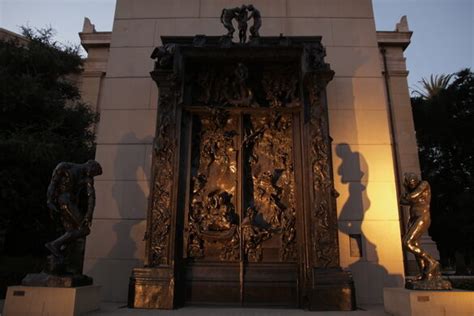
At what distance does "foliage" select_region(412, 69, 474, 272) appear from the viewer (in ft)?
68.8

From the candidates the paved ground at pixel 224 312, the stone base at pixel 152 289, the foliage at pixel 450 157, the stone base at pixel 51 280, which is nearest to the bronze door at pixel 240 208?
the paved ground at pixel 224 312

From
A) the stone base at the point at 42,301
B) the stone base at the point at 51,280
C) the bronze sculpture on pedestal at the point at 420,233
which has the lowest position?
the stone base at the point at 42,301

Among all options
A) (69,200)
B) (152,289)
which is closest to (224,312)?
(152,289)

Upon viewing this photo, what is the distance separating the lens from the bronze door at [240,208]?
7.13m

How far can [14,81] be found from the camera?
11.9 meters

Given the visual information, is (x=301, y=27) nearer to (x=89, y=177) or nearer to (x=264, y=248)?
(x=264, y=248)

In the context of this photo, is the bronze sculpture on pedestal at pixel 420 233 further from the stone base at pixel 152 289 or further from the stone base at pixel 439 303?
the stone base at pixel 152 289

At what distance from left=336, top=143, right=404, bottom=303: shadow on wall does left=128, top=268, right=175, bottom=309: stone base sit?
4107 millimetres

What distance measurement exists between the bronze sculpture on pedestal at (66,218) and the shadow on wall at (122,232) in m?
1.67

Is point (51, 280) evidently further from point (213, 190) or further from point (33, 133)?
point (33, 133)

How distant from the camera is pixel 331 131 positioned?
8656 mm

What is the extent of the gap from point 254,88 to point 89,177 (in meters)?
4.22

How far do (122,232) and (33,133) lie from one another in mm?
6300

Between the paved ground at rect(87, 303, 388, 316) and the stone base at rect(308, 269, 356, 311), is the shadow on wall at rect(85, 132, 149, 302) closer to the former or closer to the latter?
the paved ground at rect(87, 303, 388, 316)
